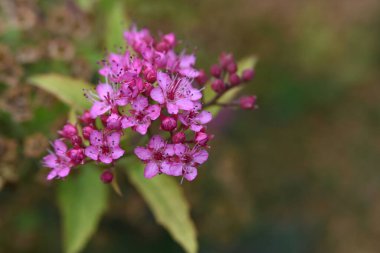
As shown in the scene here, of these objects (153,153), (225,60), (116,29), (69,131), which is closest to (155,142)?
(153,153)

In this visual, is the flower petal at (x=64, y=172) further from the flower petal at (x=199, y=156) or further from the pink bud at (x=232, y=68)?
the pink bud at (x=232, y=68)

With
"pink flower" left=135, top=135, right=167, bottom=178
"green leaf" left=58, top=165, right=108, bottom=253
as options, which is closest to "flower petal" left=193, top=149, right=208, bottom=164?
"pink flower" left=135, top=135, right=167, bottom=178

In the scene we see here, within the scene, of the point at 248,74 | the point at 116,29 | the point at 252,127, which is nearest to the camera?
the point at 248,74

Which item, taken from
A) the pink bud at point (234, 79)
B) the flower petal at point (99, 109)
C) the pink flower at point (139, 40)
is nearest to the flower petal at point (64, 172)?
the flower petal at point (99, 109)

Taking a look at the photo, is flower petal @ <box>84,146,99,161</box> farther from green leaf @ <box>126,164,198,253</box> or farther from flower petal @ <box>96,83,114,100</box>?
green leaf @ <box>126,164,198,253</box>

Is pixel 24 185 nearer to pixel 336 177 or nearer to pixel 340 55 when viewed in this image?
pixel 336 177

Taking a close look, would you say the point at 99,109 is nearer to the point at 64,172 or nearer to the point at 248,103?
the point at 64,172
